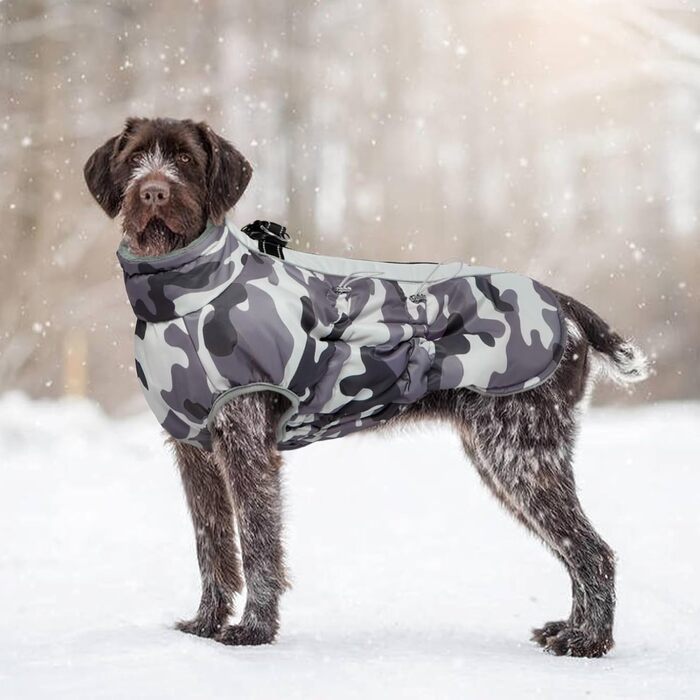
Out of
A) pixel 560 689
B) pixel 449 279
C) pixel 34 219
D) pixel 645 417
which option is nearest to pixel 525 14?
pixel 645 417

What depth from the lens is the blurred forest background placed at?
40.8 feet

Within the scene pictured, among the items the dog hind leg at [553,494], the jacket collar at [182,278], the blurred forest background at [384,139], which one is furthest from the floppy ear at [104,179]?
the blurred forest background at [384,139]

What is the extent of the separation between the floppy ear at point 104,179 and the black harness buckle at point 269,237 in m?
0.61

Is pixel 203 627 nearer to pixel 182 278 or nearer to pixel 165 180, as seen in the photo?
pixel 182 278

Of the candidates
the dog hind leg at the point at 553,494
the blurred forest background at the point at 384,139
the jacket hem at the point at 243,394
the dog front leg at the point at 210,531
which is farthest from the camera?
the blurred forest background at the point at 384,139

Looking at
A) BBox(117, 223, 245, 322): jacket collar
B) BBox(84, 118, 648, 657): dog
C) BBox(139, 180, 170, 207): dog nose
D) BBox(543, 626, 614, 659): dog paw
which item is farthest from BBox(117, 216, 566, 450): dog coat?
BBox(543, 626, 614, 659): dog paw

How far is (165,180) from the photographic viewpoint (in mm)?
4250

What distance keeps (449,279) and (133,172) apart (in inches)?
57.7

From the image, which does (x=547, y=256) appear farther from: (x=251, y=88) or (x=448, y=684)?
(x=448, y=684)

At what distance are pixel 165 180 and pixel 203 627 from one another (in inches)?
77.9

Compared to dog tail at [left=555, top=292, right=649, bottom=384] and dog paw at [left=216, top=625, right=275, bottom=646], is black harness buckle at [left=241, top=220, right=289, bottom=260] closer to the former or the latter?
dog tail at [left=555, top=292, right=649, bottom=384]

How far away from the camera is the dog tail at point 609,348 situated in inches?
194

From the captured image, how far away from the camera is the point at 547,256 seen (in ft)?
45.4

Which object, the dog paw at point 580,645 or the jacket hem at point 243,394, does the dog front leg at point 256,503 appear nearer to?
the jacket hem at point 243,394
